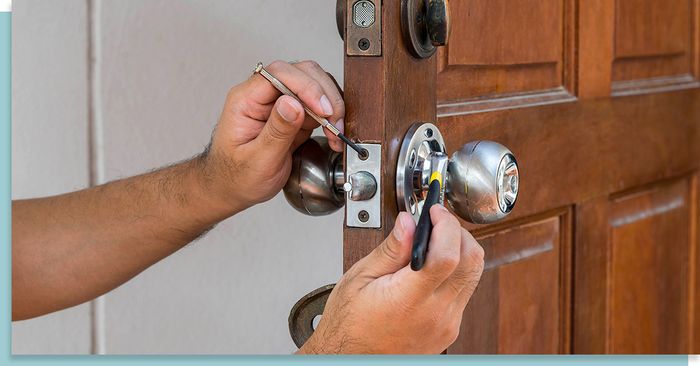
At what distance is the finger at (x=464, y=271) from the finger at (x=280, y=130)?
0.49 feet

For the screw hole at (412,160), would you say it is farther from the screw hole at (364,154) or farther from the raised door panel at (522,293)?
the raised door panel at (522,293)

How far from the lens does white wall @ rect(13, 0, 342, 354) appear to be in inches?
30.7

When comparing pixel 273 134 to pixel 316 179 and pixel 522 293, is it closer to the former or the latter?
pixel 316 179

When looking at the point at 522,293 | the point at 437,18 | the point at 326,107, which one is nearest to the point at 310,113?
the point at 326,107

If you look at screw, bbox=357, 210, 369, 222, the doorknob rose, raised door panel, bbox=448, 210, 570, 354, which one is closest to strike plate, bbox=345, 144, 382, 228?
screw, bbox=357, 210, 369, 222

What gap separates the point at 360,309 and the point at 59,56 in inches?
11.6

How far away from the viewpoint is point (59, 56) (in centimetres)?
77

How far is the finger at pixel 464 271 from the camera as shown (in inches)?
27.7

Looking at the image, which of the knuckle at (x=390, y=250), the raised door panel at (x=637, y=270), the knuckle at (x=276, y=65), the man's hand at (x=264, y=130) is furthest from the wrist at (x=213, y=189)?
the raised door panel at (x=637, y=270)

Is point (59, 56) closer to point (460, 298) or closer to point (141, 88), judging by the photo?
point (141, 88)

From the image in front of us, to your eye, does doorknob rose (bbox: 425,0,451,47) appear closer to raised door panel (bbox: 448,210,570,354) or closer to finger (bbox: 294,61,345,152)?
finger (bbox: 294,61,345,152)

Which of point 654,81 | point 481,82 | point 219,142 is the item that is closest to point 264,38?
point 219,142

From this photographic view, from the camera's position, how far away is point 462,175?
773 millimetres

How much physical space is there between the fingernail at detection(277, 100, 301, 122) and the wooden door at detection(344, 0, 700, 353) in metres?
0.04
